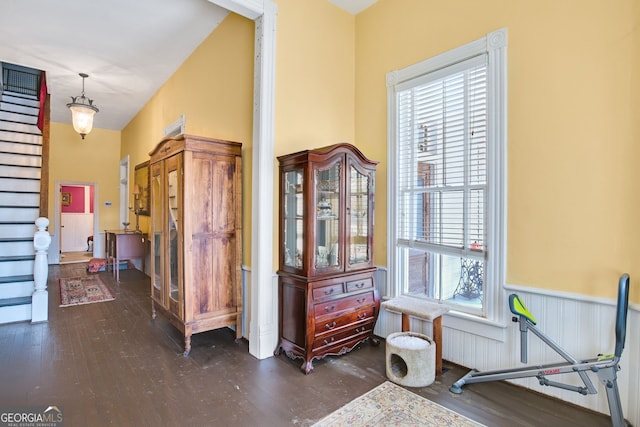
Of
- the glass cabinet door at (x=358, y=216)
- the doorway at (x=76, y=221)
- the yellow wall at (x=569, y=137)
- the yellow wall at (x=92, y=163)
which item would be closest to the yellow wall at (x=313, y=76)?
the glass cabinet door at (x=358, y=216)

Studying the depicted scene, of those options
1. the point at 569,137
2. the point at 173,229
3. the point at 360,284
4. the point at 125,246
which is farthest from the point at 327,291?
the point at 125,246

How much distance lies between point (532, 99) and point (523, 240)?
3.50ft

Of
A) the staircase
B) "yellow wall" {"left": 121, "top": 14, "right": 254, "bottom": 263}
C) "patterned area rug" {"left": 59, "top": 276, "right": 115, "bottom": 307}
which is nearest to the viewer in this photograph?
"yellow wall" {"left": 121, "top": 14, "right": 254, "bottom": 263}

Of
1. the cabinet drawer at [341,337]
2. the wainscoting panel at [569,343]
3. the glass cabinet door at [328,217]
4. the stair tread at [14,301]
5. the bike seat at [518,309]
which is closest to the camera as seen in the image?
the wainscoting panel at [569,343]

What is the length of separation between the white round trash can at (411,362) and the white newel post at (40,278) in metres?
4.10

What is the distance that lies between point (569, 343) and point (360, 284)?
165 centimetres

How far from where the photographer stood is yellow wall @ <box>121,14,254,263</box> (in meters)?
3.48

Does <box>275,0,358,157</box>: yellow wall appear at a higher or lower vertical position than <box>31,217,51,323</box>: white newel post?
higher

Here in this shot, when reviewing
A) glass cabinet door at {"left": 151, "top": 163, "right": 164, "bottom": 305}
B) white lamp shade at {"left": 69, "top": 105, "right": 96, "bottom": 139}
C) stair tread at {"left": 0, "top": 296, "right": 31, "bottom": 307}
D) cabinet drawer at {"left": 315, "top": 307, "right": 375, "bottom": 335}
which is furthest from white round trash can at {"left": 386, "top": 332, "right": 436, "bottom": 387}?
white lamp shade at {"left": 69, "top": 105, "right": 96, "bottom": 139}

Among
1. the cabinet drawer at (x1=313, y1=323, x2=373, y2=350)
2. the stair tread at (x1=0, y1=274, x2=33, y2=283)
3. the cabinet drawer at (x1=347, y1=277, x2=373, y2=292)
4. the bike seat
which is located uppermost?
the bike seat

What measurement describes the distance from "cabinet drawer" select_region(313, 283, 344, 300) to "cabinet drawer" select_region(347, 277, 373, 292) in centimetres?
11

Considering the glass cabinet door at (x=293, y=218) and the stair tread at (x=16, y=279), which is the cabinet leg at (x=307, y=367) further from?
the stair tread at (x=16, y=279)

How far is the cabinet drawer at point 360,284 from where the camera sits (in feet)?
10.3

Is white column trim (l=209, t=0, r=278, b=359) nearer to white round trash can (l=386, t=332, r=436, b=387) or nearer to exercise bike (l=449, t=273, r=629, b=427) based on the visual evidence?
white round trash can (l=386, t=332, r=436, b=387)
